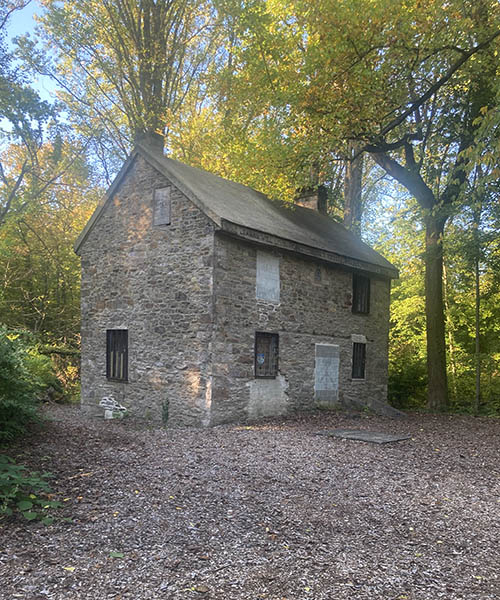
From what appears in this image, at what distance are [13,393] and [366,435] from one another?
656cm

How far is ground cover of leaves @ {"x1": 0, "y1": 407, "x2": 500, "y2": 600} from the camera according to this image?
146 inches

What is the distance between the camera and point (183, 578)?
375 cm

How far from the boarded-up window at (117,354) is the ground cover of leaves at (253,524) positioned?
4.05 m

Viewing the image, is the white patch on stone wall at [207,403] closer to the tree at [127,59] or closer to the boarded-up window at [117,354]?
the boarded-up window at [117,354]

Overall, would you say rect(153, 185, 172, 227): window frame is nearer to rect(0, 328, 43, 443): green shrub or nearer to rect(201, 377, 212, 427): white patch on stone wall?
rect(201, 377, 212, 427): white patch on stone wall

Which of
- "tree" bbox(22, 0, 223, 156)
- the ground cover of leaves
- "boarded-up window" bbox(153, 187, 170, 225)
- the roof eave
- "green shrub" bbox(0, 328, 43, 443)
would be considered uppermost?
"tree" bbox(22, 0, 223, 156)

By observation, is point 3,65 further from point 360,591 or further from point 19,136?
point 360,591

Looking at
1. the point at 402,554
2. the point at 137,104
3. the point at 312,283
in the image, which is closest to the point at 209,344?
the point at 312,283

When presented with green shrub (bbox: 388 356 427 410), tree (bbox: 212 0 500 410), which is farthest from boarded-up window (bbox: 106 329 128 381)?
green shrub (bbox: 388 356 427 410)

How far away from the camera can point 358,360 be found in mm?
16375

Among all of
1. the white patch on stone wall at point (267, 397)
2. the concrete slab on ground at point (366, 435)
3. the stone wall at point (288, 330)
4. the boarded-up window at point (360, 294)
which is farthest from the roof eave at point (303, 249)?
the concrete slab on ground at point (366, 435)

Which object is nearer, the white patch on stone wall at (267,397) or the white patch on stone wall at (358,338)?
the white patch on stone wall at (267,397)

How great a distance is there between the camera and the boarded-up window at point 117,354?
13078 mm

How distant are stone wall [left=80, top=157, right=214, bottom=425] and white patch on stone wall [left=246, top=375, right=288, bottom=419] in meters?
1.52
